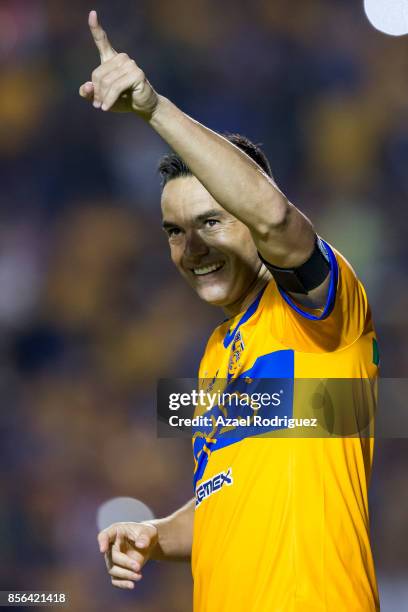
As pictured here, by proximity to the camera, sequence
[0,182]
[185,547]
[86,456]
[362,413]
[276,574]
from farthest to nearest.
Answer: [0,182] → [86,456] → [185,547] → [362,413] → [276,574]

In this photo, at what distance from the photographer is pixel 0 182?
3.30m

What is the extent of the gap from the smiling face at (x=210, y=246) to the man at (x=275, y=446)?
2.9 inches

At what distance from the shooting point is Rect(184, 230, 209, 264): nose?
1560mm

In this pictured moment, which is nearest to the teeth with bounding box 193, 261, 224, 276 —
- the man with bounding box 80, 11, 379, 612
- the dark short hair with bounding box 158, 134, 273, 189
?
the man with bounding box 80, 11, 379, 612

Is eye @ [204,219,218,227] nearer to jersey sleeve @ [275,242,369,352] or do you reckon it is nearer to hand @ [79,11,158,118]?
jersey sleeve @ [275,242,369,352]

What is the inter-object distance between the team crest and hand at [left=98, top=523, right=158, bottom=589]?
40cm

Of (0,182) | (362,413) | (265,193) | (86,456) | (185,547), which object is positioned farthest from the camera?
(0,182)

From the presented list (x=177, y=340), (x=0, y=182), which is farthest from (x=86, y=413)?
(x=0, y=182)

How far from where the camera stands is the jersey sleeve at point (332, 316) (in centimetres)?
113

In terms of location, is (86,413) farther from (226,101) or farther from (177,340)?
(226,101)

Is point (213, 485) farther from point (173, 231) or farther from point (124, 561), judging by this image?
point (173, 231)

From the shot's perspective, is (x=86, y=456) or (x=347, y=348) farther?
(x=86, y=456)

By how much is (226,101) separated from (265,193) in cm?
242
